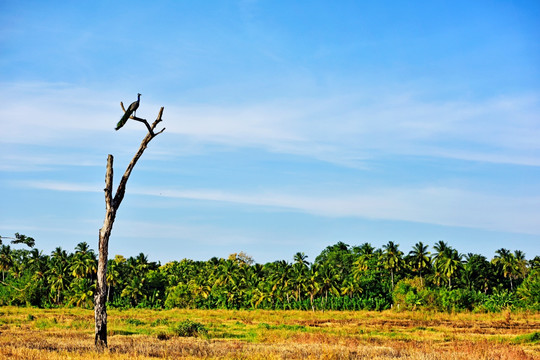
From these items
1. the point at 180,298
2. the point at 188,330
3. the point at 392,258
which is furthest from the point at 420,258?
the point at 188,330

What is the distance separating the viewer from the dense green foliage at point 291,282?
293 feet

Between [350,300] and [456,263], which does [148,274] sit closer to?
[350,300]

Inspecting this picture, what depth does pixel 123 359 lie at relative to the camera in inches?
623

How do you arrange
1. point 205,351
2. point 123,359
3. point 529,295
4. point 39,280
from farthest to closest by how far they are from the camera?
point 39,280 < point 529,295 < point 205,351 < point 123,359

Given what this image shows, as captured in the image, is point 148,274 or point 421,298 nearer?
point 421,298

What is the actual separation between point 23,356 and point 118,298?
88.6 m

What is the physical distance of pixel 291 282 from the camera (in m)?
92.1

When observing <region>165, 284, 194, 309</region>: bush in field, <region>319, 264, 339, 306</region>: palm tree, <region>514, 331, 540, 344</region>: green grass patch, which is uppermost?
<region>319, 264, 339, 306</region>: palm tree

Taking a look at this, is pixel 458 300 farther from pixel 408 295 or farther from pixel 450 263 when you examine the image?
pixel 450 263

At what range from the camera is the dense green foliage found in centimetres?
8938

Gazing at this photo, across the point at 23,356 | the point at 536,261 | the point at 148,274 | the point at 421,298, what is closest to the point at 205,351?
the point at 23,356

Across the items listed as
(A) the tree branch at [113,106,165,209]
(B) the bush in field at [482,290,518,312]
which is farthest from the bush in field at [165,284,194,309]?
(A) the tree branch at [113,106,165,209]

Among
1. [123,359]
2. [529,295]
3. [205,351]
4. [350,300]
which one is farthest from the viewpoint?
[350,300]

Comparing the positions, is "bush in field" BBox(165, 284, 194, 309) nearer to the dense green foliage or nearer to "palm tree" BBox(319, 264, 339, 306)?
the dense green foliage
